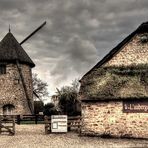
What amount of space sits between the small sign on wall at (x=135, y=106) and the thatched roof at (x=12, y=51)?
839 inches

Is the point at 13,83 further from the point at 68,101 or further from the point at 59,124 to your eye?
the point at 59,124

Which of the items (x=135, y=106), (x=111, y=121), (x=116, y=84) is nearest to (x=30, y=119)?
(x=116, y=84)

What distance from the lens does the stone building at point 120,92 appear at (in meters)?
21.2

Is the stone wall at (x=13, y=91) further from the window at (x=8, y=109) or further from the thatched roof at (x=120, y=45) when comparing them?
the thatched roof at (x=120, y=45)

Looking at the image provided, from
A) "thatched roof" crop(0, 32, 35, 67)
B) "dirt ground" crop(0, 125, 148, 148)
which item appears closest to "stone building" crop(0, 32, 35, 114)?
"thatched roof" crop(0, 32, 35, 67)

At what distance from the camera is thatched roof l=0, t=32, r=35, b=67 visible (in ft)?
133

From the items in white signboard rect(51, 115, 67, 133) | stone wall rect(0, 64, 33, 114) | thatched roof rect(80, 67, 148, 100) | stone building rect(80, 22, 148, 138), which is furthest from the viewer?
stone wall rect(0, 64, 33, 114)

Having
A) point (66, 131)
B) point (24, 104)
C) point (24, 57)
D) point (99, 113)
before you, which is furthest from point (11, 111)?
point (99, 113)

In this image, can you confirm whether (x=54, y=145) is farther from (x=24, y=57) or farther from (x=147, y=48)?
(x=24, y=57)

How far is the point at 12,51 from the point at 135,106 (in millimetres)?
23059

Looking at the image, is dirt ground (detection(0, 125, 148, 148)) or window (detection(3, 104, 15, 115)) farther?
window (detection(3, 104, 15, 115))

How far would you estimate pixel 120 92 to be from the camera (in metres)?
22.0

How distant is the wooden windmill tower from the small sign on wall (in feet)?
67.3

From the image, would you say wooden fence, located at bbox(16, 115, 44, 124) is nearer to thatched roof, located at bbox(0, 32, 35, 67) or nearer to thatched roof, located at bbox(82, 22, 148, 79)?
thatched roof, located at bbox(0, 32, 35, 67)
